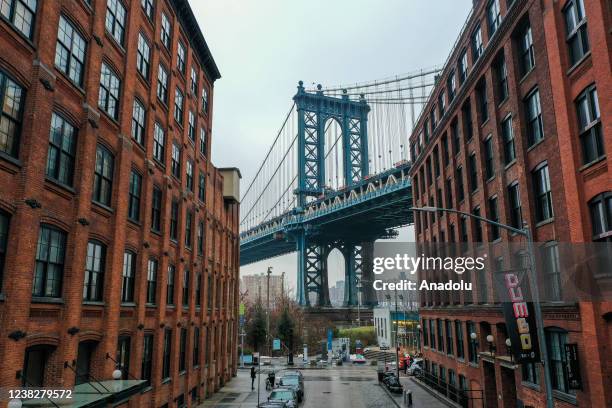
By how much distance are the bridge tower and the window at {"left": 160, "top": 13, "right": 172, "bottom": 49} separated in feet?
214

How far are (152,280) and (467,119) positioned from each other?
1997 cm

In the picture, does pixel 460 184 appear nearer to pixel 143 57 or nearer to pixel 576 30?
pixel 576 30

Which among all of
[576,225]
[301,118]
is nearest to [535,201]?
[576,225]

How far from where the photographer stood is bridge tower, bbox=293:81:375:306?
307 ft

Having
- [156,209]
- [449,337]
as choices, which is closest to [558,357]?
[449,337]

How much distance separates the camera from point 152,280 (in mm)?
22562

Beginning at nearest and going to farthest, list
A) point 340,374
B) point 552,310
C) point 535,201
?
point 552,310 < point 535,201 < point 340,374

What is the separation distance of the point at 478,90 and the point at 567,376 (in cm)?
1589

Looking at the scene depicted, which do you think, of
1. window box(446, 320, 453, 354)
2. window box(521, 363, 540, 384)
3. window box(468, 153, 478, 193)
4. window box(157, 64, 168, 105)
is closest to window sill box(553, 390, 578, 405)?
window box(521, 363, 540, 384)

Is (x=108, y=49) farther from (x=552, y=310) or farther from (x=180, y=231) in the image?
(x=552, y=310)

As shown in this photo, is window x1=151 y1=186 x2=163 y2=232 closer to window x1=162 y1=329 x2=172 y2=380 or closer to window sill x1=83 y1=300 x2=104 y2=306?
window x1=162 y1=329 x2=172 y2=380

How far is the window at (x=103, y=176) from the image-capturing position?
17.1 metres

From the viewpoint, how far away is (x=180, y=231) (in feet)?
86.5

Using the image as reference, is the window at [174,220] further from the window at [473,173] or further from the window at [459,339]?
the window at [459,339]
